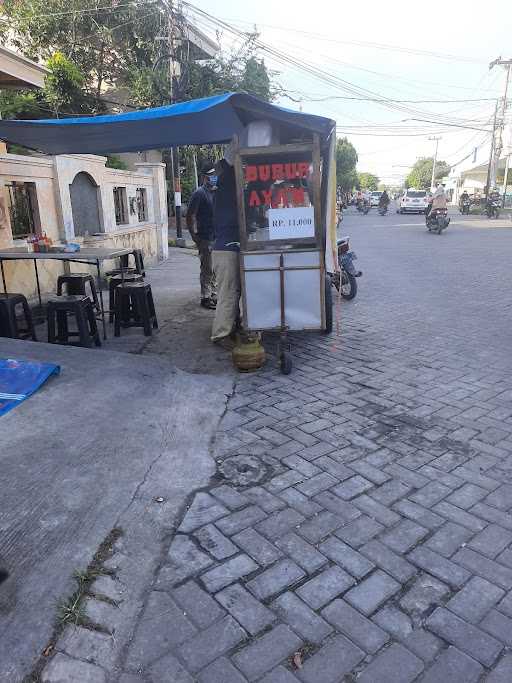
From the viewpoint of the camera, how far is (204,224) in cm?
739

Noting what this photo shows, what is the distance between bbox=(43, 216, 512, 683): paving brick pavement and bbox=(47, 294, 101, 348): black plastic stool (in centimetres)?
187

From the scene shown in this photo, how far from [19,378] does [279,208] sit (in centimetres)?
274

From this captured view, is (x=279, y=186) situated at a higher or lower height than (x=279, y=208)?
higher

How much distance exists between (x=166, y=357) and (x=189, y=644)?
3.66 meters

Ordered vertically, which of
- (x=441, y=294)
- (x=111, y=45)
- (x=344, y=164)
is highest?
(x=111, y=45)

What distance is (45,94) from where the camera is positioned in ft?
53.1

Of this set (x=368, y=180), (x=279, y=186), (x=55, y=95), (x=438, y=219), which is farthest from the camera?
(x=368, y=180)

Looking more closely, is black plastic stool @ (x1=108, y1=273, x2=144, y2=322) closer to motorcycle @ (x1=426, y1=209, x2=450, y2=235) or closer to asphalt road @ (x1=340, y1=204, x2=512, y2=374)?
asphalt road @ (x1=340, y1=204, x2=512, y2=374)

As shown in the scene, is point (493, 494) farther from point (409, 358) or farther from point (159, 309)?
point (159, 309)

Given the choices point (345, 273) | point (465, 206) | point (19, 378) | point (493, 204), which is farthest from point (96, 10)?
point (465, 206)

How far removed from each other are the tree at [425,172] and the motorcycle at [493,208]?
6564 cm

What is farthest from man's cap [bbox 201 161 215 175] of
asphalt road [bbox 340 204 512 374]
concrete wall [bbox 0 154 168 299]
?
asphalt road [bbox 340 204 512 374]

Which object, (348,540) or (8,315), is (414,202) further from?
(348,540)

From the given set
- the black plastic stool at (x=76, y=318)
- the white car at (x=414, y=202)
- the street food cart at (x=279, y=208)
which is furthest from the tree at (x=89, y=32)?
the white car at (x=414, y=202)
